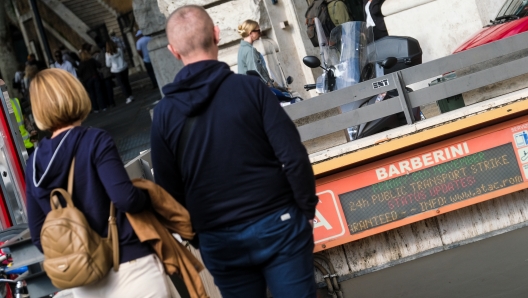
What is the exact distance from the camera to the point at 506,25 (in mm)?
8977

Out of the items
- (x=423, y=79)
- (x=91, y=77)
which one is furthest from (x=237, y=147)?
(x=91, y=77)

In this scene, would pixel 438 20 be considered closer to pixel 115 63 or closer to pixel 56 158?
pixel 56 158

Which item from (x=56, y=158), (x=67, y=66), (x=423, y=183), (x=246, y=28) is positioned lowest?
(x=423, y=183)

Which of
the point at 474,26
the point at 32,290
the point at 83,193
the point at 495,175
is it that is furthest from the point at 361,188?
the point at 474,26

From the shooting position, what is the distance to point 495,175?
22.6ft

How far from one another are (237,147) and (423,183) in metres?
3.30

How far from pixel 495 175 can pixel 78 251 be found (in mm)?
3924

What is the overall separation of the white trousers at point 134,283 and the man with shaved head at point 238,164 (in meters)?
0.25

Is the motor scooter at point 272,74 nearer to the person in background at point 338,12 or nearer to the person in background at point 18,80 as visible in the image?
the person in background at point 338,12

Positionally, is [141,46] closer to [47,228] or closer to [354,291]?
[354,291]

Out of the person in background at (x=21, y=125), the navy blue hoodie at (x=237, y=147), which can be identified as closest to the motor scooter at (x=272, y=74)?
the person in background at (x=21, y=125)

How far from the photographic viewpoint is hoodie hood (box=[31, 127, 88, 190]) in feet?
12.8

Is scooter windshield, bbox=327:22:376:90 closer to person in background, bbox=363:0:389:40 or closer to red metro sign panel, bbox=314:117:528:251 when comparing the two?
red metro sign panel, bbox=314:117:528:251

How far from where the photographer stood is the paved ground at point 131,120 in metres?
15.5
